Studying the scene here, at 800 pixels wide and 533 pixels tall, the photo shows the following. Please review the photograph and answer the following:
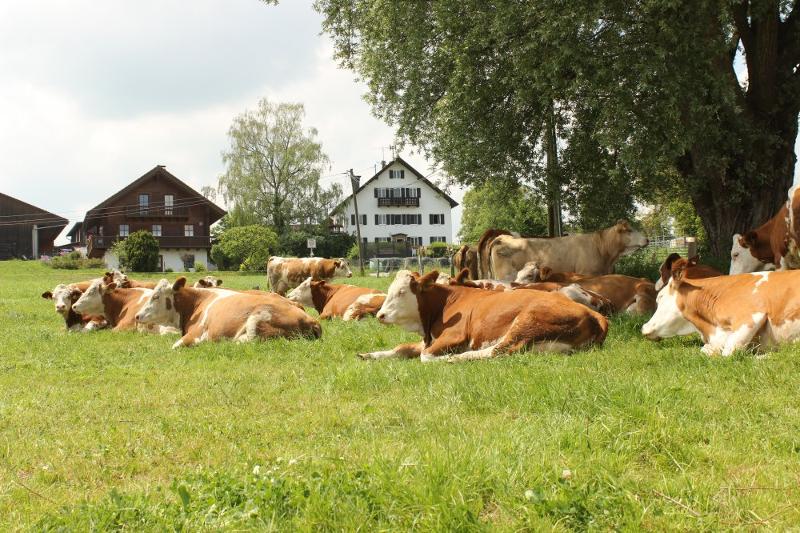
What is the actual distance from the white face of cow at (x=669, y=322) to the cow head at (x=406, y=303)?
2914mm

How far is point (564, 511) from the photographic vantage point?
3.52 m

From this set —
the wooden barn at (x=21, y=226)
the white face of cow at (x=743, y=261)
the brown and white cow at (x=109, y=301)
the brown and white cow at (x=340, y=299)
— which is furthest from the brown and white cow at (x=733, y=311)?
the wooden barn at (x=21, y=226)

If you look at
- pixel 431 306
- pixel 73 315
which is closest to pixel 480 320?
pixel 431 306

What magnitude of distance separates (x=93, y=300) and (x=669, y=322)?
12009mm

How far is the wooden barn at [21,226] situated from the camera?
76.2m

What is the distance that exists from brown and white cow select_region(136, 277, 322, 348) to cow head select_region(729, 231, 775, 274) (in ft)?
25.1

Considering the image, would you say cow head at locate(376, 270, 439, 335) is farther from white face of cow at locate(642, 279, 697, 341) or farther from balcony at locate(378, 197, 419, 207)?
balcony at locate(378, 197, 419, 207)

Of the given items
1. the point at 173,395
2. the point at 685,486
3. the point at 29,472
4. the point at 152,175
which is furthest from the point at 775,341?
the point at 152,175

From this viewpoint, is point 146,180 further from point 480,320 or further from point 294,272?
point 480,320

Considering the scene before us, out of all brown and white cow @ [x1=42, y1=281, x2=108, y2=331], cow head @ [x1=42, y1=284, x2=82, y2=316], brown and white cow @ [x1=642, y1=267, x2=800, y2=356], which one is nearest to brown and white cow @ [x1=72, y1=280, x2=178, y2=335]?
brown and white cow @ [x1=42, y1=281, x2=108, y2=331]

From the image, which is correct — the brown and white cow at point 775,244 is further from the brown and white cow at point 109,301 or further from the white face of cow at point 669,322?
the brown and white cow at point 109,301

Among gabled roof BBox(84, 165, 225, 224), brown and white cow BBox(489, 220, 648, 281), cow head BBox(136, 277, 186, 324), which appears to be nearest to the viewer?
cow head BBox(136, 277, 186, 324)

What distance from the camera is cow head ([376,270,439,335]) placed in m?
9.61

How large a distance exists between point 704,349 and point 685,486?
Answer: 430 cm
